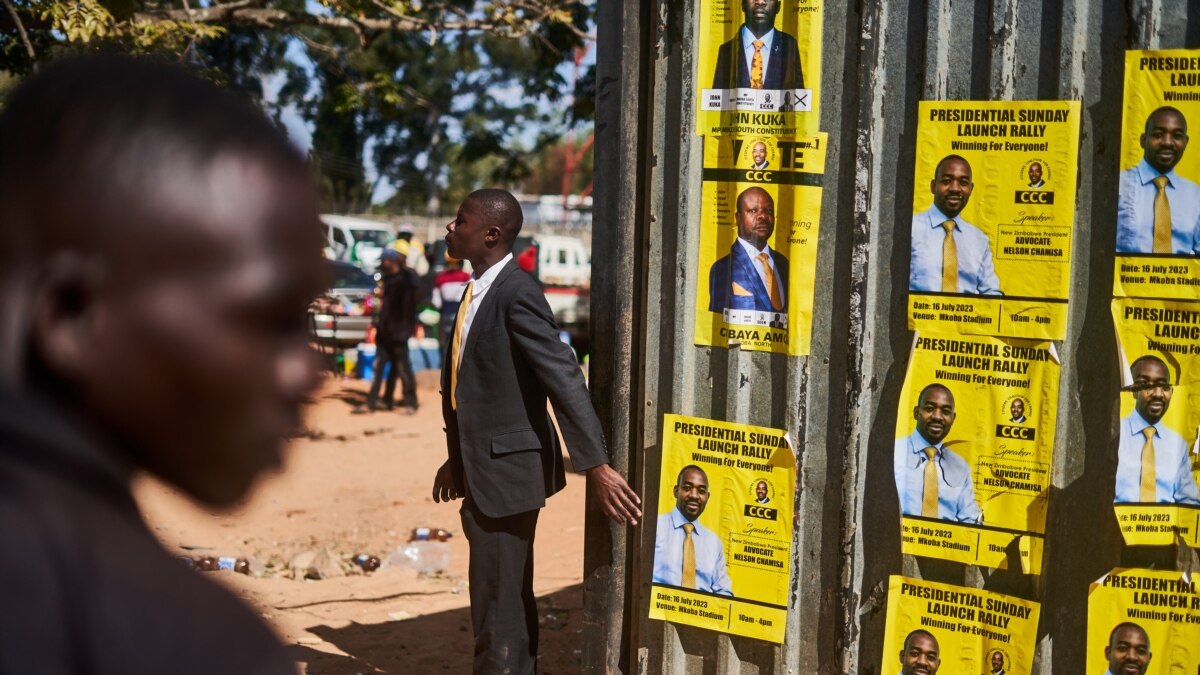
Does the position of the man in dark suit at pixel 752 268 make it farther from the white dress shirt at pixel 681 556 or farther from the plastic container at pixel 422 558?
the plastic container at pixel 422 558

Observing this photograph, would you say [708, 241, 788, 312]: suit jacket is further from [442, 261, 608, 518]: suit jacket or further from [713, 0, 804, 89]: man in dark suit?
[442, 261, 608, 518]: suit jacket

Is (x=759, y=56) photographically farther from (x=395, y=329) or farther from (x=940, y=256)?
(x=395, y=329)

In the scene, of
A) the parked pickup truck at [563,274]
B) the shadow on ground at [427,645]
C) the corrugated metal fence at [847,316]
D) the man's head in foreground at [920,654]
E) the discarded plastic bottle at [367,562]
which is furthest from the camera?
the parked pickup truck at [563,274]

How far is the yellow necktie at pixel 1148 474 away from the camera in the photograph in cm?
287

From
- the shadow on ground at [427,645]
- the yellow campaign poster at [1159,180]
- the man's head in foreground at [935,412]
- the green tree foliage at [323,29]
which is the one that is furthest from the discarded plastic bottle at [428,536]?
the yellow campaign poster at [1159,180]

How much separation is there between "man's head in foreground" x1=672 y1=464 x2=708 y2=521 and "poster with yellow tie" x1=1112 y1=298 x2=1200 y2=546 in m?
1.19

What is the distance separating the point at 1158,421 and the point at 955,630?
2.66 feet

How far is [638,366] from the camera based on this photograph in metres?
3.59

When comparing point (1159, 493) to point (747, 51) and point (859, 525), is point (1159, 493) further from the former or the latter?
point (747, 51)

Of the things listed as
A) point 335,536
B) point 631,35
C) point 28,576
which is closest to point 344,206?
point 335,536

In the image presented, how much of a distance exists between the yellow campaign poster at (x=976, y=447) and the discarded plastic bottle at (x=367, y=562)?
5.13 meters

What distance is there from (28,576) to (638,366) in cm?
287

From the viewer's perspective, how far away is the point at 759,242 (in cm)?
336

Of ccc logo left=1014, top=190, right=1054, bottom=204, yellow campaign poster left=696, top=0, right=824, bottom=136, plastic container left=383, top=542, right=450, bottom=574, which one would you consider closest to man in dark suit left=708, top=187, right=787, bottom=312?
yellow campaign poster left=696, top=0, right=824, bottom=136
